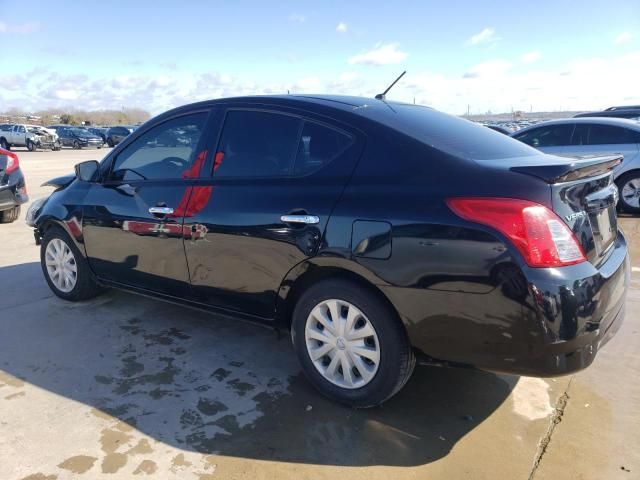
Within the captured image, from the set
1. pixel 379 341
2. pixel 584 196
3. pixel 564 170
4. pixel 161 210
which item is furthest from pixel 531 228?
pixel 161 210

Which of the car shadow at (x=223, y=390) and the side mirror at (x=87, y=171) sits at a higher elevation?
the side mirror at (x=87, y=171)

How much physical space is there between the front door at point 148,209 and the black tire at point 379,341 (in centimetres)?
117

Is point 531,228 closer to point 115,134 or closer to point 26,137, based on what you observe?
point 26,137

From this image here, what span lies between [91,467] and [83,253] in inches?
91.8

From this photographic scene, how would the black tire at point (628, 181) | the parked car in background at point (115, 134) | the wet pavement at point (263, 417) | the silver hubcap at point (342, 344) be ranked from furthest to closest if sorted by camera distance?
the parked car in background at point (115, 134) → the black tire at point (628, 181) → the silver hubcap at point (342, 344) → the wet pavement at point (263, 417)

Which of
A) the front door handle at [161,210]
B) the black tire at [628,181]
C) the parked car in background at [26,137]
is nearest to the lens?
the front door handle at [161,210]

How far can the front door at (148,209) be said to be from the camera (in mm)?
3605

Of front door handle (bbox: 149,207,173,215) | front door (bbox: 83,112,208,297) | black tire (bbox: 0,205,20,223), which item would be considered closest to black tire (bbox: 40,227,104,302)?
front door (bbox: 83,112,208,297)

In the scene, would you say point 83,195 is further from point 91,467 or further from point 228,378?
point 91,467

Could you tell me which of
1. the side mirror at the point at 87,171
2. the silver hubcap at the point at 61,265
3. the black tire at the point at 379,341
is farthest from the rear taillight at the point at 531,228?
the silver hubcap at the point at 61,265

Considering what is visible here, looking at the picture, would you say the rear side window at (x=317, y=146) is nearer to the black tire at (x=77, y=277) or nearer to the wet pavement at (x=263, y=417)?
the wet pavement at (x=263, y=417)

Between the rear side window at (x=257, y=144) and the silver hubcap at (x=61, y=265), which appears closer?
the rear side window at (x=257, y=144)

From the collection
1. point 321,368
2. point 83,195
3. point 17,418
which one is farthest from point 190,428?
point 83,195

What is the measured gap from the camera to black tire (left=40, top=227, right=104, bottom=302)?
447 cm
